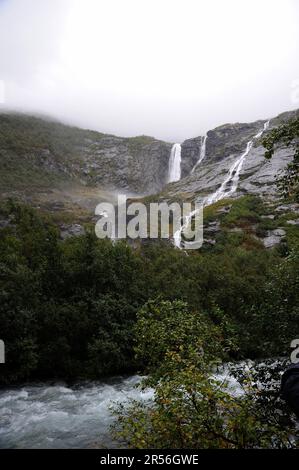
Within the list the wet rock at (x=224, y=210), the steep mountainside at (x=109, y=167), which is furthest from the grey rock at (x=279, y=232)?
the steep mountainside at (x=109, y=167)

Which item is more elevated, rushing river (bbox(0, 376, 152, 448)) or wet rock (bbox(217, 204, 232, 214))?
wet rock (bbox(217, 204, 232, 214))

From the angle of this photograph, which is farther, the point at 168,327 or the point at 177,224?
the point at 177,224

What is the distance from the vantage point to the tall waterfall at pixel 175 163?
157625mm

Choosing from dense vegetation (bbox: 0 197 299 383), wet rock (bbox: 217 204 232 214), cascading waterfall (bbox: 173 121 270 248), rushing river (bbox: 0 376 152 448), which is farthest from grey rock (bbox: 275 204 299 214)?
rushing river (bbox: 0 376 152 448)

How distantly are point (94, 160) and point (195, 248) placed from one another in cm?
12331

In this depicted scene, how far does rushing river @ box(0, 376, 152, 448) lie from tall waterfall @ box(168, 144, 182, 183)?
134 metres

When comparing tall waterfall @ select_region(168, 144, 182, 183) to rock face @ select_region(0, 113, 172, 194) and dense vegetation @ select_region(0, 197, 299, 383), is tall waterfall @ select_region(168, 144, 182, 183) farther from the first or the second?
dense vegetation @ select_region(0, 197, 299, 383)

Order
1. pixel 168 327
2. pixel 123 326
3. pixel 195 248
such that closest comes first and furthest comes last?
pixel 168 327, pixel 123 326, pixel 195 248

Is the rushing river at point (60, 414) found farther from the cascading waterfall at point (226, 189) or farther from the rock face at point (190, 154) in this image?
the rock face at point (190, 154)

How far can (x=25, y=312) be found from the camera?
27.6 meters

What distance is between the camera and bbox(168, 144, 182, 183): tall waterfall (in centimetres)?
15762

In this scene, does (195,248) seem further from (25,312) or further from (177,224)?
(25,312)

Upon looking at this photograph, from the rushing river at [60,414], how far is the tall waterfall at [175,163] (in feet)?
440
